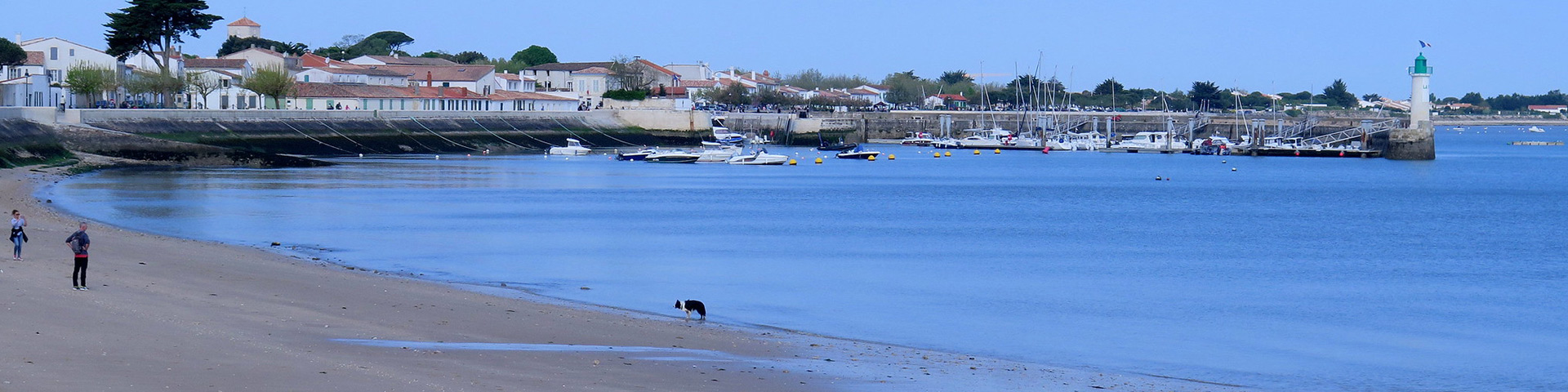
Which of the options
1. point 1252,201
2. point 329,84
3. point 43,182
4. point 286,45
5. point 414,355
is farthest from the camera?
point 286,45

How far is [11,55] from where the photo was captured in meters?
73.1

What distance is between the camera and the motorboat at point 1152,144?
99.8 meters

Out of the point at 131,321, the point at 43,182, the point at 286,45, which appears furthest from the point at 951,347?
the point at 286,45

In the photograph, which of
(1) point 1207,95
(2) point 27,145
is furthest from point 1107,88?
(2) point 27,145

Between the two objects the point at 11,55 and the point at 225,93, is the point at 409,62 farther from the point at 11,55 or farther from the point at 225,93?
the point at 11,55

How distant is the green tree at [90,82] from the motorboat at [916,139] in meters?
55.3

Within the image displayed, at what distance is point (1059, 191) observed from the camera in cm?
5400

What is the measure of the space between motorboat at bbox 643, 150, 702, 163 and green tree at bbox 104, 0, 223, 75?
2243cm

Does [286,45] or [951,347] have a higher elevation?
[286,45]

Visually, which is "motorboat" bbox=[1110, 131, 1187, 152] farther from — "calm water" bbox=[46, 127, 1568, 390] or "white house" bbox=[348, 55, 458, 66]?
"white house" bbox=[348, 55, 458, 66]

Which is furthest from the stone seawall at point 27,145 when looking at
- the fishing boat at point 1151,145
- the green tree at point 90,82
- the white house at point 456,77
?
the fishing boat at point 1151,145

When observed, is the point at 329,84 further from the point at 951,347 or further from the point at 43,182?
the point at 951,347

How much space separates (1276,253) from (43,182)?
105ft

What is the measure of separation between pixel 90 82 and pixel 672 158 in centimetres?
2830
